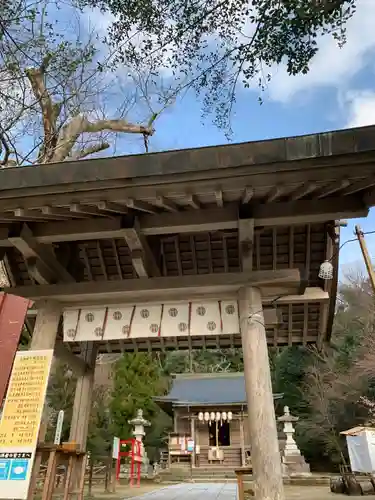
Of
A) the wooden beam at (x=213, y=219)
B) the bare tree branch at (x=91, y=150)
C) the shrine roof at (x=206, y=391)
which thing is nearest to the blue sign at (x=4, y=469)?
the wooden beam at (x=213, y=219)

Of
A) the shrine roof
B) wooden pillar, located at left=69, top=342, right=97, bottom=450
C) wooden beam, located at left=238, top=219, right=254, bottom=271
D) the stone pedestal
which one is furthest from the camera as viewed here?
the shrine roof

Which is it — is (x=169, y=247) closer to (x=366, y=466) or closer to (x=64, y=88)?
(x=64, y=88)

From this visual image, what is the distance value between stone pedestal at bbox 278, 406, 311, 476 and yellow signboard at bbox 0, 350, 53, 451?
1723 centimetres

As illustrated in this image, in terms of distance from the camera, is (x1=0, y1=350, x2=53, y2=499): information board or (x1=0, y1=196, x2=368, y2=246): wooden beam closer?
(x1=0, y1=350, x2=53, y2=499): information board

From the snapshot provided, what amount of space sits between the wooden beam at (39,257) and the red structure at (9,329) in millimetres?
2345

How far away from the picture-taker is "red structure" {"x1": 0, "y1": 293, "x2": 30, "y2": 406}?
7.49ft

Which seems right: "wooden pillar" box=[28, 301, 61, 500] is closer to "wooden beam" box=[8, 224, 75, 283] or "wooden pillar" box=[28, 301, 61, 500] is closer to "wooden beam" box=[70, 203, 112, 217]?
"wooden beam" box=[8, 224, 75, 283]

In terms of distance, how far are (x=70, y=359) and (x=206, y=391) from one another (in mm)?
18607

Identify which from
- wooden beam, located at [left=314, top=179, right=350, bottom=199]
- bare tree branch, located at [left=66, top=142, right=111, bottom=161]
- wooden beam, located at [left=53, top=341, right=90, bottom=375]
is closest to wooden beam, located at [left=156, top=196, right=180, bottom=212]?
wooden beam, located at [left=314, top=179, right=350, bottom=199]

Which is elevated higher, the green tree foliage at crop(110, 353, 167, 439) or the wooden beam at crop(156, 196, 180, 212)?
the green tree foliage at crop(110, 353, 167, 439)

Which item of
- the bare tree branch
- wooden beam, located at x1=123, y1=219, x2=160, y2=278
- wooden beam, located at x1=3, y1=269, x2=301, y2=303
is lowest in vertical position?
wooden beam, located at x1=3, y1=269, x2=301, y2=303

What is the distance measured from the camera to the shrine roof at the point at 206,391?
2169 centimetres

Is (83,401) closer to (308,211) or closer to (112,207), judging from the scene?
(112,207)

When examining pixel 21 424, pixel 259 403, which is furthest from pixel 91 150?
pixel 259 403
